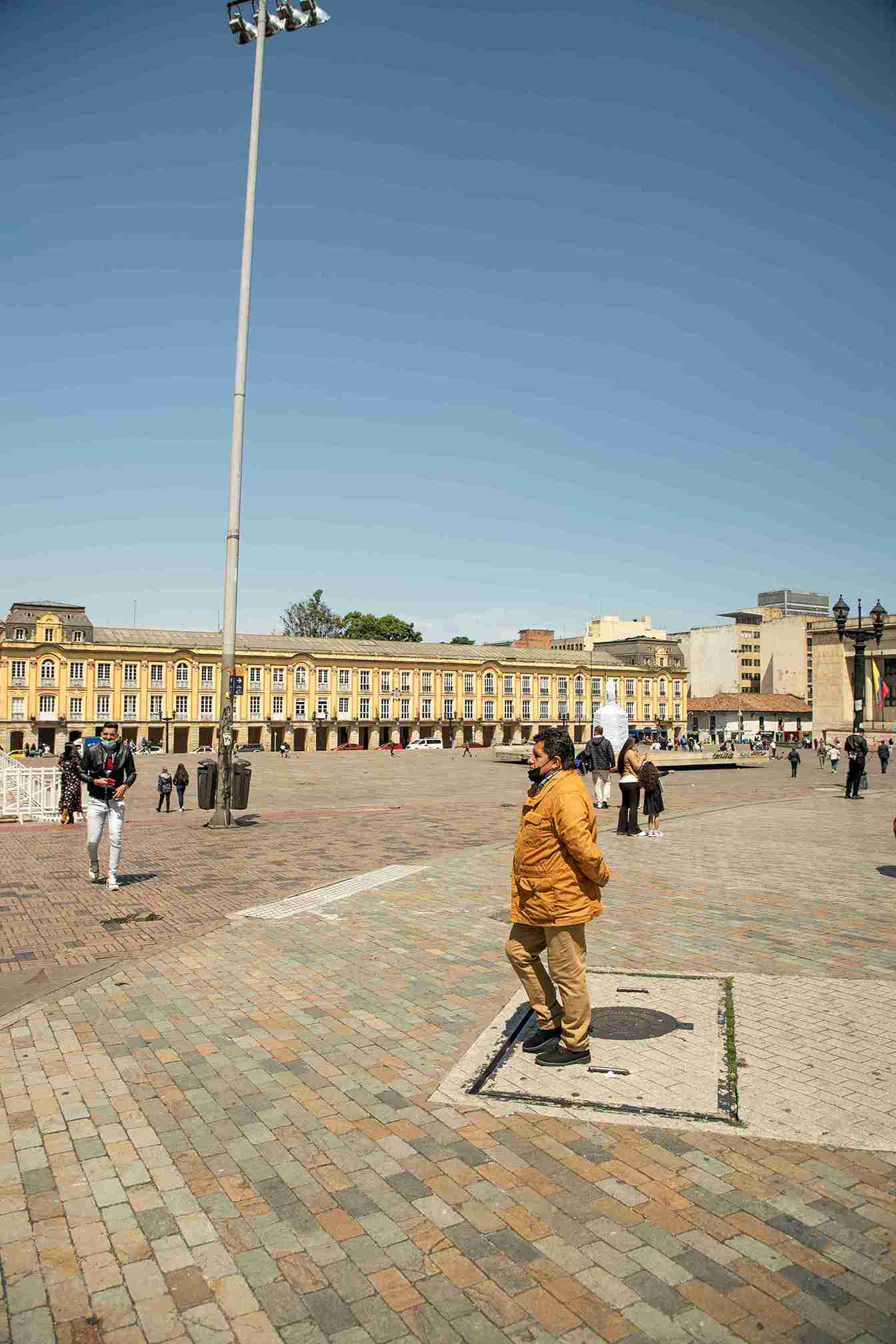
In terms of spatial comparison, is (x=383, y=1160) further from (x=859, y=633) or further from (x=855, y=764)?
(x=859, y=633)

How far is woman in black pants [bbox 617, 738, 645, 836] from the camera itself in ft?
48.8

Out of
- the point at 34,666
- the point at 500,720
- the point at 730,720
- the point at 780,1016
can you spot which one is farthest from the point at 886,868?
the point at 730,720

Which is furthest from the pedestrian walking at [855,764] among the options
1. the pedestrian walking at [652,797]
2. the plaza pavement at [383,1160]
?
the plaza pavement at [383,1160]

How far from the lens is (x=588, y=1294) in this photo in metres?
3.08

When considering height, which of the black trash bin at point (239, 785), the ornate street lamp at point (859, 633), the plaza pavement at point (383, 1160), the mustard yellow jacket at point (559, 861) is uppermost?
the ornate street lamp at point (859, 633)

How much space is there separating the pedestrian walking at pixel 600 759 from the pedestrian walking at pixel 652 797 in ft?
7.18

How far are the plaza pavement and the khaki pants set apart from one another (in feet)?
1.92

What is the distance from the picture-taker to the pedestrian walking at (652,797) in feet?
48.9

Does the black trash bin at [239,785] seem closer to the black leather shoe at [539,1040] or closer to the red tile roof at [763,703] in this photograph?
the black leather shoe at [539,1040]

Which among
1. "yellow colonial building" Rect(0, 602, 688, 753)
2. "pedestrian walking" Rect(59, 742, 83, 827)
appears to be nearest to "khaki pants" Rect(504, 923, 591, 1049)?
"pedestrian walking" Rect(59, 742, 83, 827)

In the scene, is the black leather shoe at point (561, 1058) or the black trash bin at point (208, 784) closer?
the black leather shoe at point (561, 1058)

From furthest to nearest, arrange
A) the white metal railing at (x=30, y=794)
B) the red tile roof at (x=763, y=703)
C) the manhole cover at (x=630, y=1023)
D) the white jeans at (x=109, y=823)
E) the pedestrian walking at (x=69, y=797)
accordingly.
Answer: the red tile roof at (x=763, y=703)
the white metal railing at (x=30, y=794)
the pedestrian walking at (x=69, y=797)
the white jeans at (x=109, y=823)
the manhole cover at (x=630, y=1023)

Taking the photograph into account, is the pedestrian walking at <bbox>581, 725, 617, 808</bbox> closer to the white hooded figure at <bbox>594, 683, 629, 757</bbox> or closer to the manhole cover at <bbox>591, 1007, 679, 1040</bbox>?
the white hooded figure at <bbox>594, 683, 629, 757</bbox>

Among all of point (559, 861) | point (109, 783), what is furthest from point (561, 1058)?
point (109, 783)
